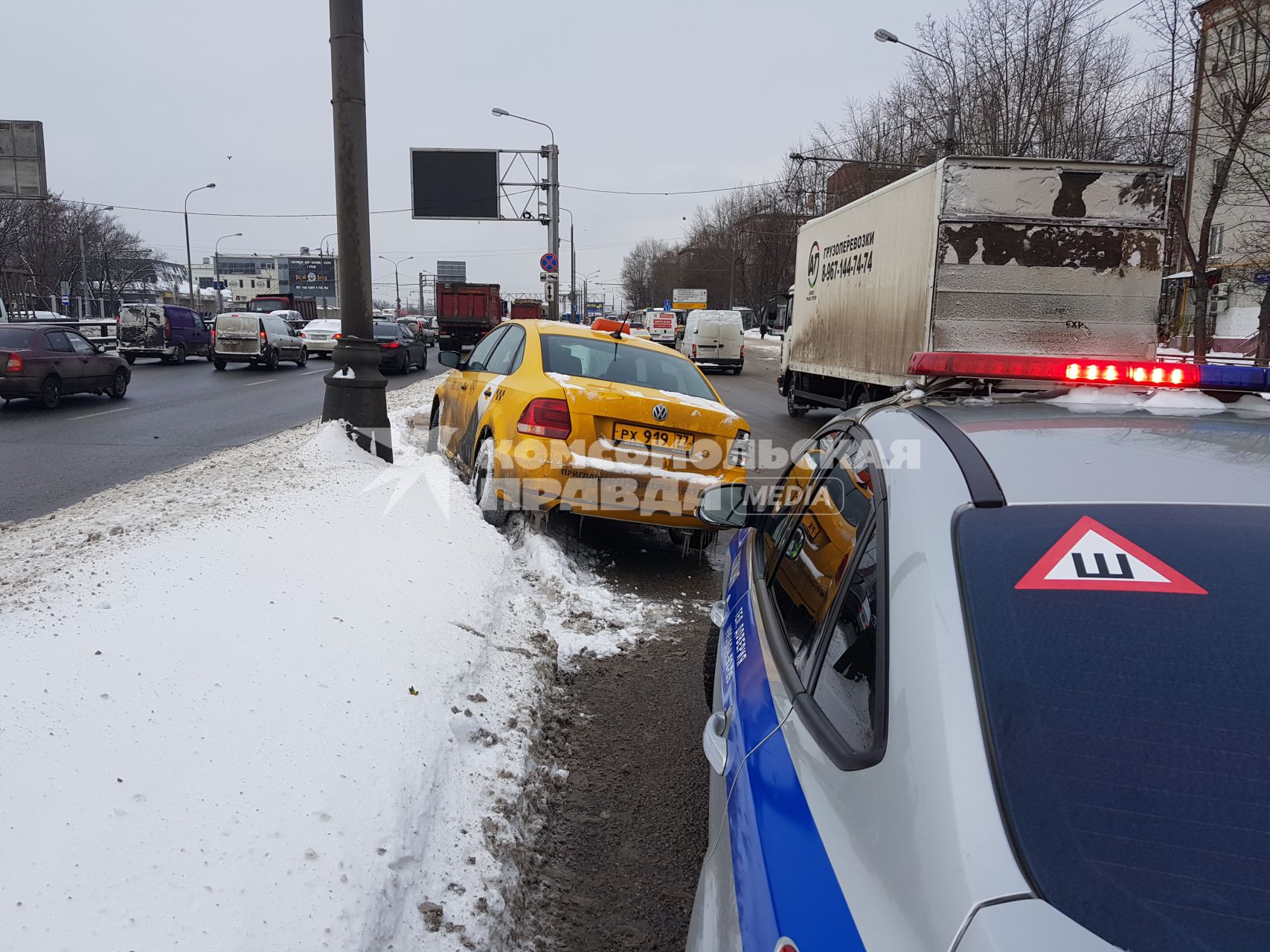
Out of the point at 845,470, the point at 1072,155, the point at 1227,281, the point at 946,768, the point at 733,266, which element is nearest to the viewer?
the point at 946,768

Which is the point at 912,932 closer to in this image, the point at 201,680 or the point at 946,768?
the point at 946,768

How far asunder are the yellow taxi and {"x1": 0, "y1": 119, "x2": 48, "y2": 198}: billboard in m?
26.7

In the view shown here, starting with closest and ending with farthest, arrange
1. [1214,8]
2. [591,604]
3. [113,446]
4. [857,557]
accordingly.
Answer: [857,557], [591,604], [113,446], [1214,8]

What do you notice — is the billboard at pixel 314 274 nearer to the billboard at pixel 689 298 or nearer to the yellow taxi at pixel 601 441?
the billboard at pixel 689 298

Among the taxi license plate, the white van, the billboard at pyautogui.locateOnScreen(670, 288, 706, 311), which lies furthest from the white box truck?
the billboard at pyautogui.locateOnScreen(670, 288, 706, 311)

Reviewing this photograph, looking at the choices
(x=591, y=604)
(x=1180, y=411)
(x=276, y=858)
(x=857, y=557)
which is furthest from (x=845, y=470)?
(x=591, y=604)

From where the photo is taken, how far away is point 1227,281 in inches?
1181

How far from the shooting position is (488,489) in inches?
245

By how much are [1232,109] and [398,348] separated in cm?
2212

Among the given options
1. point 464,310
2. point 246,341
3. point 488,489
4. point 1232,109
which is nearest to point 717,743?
point 488,489

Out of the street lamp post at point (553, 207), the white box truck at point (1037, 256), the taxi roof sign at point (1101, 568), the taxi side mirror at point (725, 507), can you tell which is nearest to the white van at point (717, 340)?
the street lamp post at point (553, 207)

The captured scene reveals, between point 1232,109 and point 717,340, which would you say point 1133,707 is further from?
point 717,340

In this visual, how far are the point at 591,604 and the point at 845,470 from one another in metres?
3.24

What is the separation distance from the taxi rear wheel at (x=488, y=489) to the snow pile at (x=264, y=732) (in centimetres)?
97
